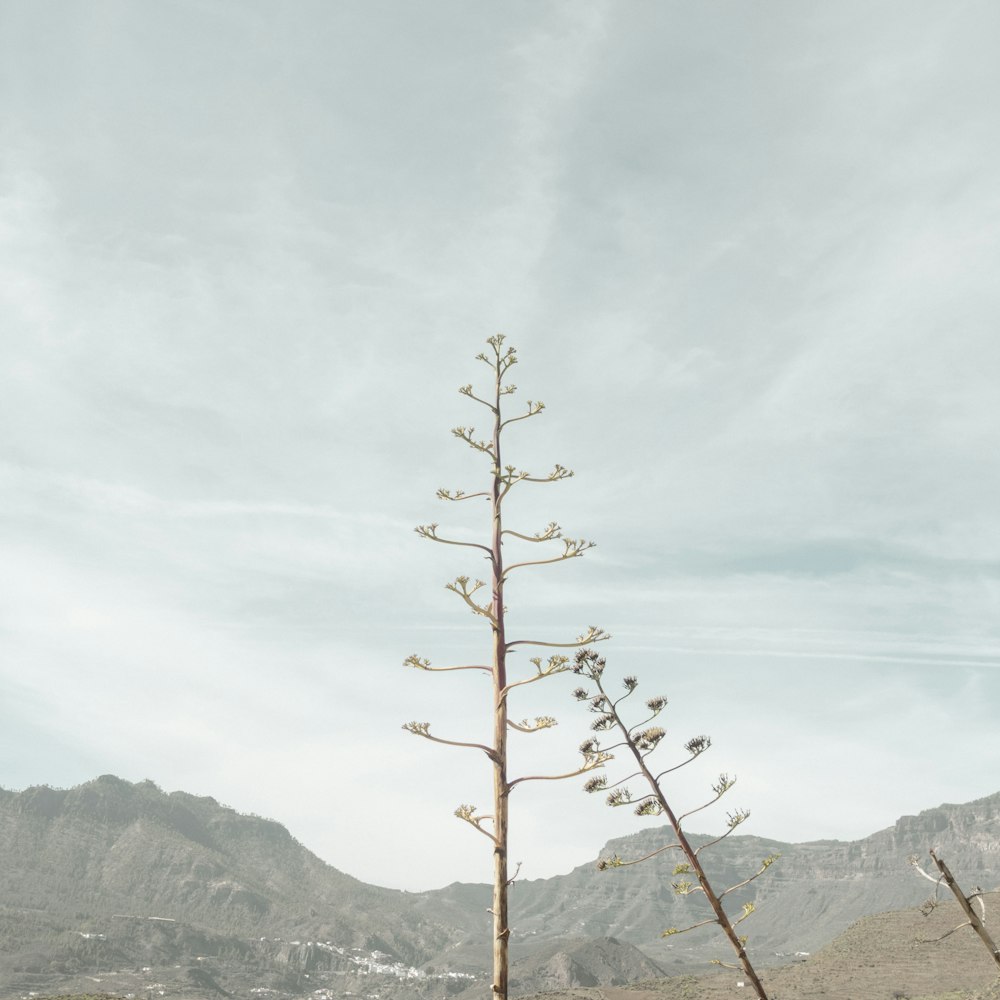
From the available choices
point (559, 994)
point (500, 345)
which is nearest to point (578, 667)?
point (500, 345)

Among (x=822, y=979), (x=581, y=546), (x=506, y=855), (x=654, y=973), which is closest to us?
(x=506, y=855)

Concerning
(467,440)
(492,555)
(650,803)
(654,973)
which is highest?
(467,440)

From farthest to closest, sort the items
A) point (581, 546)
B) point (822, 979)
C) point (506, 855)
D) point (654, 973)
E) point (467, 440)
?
point (654, 973)
point (822, 979)
point (467, 440)
point (581, 546)
point (506, 855)

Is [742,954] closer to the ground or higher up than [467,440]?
closer to the ground

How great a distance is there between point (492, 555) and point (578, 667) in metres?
2.70

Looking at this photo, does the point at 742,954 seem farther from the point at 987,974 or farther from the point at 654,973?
the point at 654,973

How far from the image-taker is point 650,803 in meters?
9.19

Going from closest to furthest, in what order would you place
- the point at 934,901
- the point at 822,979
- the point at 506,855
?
the point at 506,855
the point at 934,901
the point at 822,979

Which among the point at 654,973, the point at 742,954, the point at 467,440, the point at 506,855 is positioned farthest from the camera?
the point at 654,973

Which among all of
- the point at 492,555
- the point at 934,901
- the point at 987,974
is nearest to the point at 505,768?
the point at 492,555

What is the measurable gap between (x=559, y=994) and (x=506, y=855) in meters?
116

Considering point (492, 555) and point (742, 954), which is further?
point (742, 954)

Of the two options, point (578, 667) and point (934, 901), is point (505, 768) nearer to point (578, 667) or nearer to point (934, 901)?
point (578, 667)

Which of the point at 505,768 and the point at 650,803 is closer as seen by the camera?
the point at 505,768
